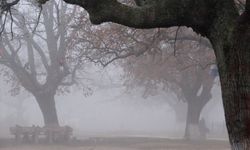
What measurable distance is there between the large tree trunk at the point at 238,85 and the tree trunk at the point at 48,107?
27063mm

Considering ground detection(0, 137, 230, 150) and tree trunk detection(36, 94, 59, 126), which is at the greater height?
tree trunk detection(36, 94, 59, 126)

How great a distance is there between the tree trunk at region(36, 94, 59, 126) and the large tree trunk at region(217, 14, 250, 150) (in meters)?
27.1

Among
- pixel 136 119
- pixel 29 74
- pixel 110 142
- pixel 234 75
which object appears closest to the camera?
pixel 234 75

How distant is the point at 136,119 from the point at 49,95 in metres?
81.9

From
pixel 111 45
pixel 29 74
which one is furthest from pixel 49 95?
pixel 111 45

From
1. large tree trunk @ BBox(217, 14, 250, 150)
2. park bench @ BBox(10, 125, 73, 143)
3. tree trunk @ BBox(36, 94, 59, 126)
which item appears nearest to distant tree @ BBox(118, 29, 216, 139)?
tree trunk @ BBox(36, 94, 59, 126)

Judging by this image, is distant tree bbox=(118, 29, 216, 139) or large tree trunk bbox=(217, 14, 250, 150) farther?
distant tree bbox=(118, 29, 216, 139)

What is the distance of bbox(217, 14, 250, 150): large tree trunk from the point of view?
24.7ft

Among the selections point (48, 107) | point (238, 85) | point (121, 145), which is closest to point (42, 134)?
point (48, 107)

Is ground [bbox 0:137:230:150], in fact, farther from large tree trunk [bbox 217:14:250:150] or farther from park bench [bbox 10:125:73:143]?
large tree trunk [bbox 217:14:250:150]

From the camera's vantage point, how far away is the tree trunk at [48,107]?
34094mm

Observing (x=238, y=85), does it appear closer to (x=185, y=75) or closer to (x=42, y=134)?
(x=42, y=134)

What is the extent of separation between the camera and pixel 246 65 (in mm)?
7668

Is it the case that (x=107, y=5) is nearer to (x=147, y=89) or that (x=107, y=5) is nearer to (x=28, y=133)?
(x=28, y=133)
